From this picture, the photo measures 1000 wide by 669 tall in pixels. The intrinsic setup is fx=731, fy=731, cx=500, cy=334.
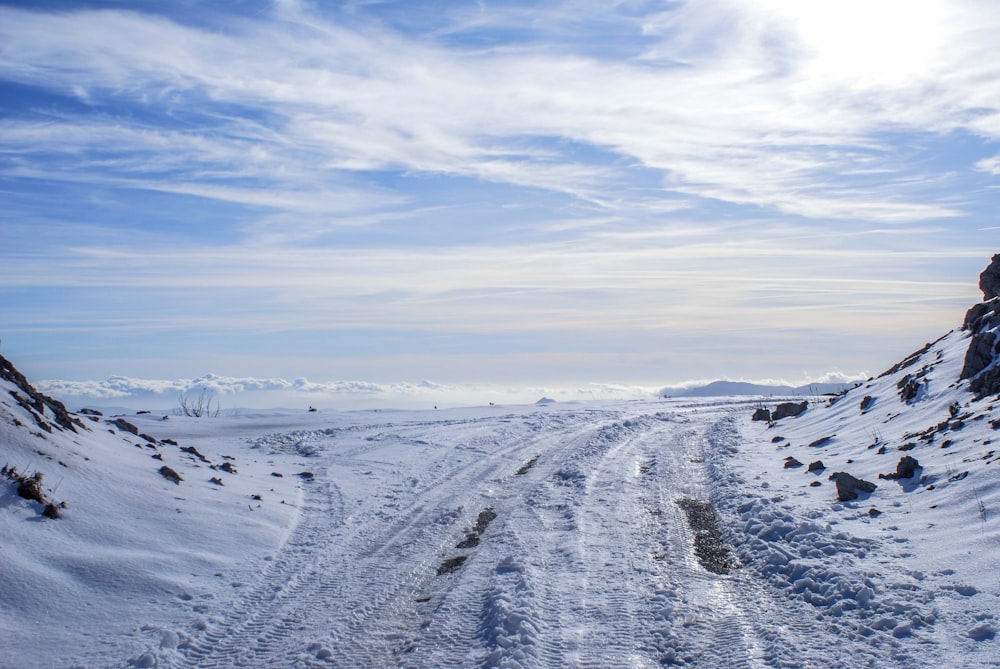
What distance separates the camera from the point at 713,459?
17.1 m

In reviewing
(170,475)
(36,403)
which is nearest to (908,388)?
(170,475)

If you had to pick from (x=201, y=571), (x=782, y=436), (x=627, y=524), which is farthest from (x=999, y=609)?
(x=782, y=436)

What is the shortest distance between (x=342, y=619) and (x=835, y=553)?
19.4ft

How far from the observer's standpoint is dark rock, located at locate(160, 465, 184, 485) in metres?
12.9

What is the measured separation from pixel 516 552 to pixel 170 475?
685 centimetres

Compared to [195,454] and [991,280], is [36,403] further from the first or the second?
[991,280]

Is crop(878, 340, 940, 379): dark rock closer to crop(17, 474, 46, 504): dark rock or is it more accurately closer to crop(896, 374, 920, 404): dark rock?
crop(896, 374, 920, 404): dark rock

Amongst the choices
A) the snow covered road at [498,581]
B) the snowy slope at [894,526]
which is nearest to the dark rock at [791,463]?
the snowy slope at [894,526]

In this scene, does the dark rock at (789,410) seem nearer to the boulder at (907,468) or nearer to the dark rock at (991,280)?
the dark rock at (991,280)

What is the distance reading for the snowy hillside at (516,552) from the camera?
6.86 metres

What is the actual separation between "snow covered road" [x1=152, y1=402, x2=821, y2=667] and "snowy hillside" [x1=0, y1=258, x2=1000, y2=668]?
4 centimetres

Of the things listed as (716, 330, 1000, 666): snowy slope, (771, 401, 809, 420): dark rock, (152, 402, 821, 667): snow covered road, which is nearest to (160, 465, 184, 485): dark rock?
(152, 402, 821, 667): snow covered road

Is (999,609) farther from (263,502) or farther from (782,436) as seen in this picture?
(782,436)

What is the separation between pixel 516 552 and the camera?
986cm
